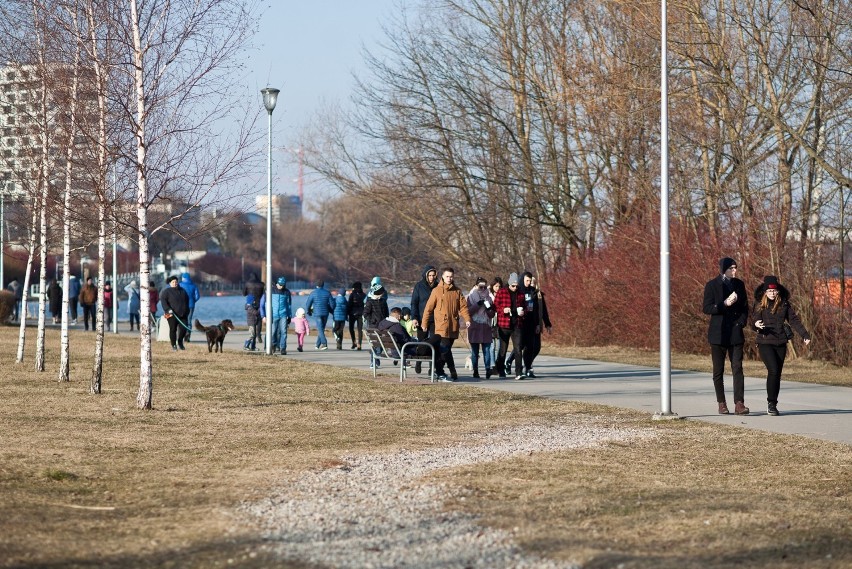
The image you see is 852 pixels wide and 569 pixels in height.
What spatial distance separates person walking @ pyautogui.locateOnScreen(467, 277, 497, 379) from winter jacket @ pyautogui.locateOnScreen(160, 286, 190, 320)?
924 centimetres

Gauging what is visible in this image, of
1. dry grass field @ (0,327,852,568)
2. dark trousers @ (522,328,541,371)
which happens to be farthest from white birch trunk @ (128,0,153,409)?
dark trousers @ (522,328,541,371)

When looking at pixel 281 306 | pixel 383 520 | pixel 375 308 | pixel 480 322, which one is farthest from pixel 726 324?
pixel 281 306

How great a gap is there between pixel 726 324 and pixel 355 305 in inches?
643

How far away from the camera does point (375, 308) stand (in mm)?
23812

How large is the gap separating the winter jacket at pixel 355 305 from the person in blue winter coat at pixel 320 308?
441mm

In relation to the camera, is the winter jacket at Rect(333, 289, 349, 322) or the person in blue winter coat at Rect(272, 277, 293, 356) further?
the winter jacket at Rect(333, 289, 349, 322)

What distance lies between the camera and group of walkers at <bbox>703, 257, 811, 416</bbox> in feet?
48.0

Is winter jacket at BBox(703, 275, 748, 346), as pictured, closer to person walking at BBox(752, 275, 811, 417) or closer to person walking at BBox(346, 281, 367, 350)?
person walking at BBox(752, 275, 811, 417)

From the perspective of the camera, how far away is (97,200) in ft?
Result: 49.0

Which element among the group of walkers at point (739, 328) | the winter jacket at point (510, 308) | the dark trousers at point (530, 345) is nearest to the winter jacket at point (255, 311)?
the dark trousers at point (530, 345)

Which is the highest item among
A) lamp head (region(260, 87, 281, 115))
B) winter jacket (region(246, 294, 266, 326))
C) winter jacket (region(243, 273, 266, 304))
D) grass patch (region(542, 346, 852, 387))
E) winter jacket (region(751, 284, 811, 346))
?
lamp head (region(260, 87, 281, 115))

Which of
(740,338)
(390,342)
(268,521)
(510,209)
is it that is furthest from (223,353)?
(268,521)

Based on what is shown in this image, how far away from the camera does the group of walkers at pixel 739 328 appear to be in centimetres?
1462

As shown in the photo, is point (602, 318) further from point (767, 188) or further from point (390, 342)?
point (390, 342)
